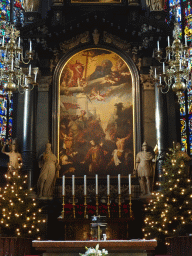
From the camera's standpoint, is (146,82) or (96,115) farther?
(146,82)

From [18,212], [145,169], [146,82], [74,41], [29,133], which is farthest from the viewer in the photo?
[74,41]

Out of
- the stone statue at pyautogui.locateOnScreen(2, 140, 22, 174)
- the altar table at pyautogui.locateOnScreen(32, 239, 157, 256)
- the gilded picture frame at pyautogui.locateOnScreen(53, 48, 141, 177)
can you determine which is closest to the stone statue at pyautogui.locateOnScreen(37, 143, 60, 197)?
the gilded picture frame at pyautogui.locateOnScreen(53, 48, 141, 177)

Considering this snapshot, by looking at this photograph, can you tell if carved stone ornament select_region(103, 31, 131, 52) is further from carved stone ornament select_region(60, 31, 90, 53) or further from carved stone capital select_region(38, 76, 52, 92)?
carved stone capital select_region(38, 76, 52, 92)

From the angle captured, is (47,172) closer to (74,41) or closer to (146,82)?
(146,82)

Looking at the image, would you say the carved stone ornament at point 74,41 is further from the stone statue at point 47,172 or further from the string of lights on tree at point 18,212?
the string of lights on tree at point 18,212

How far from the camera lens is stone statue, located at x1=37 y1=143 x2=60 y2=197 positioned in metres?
14.7

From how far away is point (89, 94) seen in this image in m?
16.2

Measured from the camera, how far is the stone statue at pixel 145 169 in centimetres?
1470

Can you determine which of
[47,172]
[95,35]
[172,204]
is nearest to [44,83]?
[95,35]

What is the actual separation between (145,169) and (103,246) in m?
7.04

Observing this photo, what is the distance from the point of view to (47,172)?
14.8 meters

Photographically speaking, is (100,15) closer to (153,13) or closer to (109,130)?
(153,13)

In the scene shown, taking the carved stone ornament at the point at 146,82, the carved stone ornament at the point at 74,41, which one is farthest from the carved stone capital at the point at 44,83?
the carved stone ornament at the point at 146,82

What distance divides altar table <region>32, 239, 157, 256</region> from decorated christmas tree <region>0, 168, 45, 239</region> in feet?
15.3
